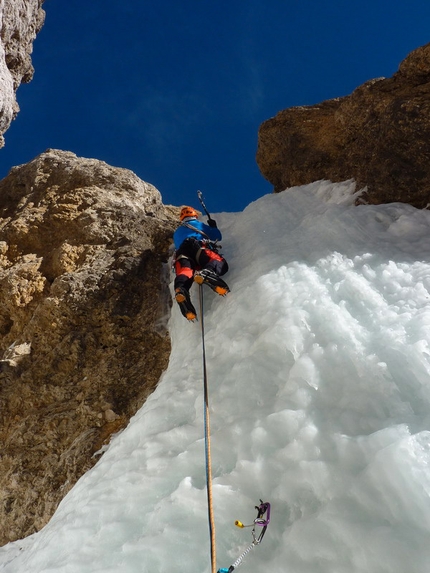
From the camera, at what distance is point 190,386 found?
4191 mm

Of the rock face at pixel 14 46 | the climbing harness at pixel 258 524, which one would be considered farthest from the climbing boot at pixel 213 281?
the rock face at pixel 14 46

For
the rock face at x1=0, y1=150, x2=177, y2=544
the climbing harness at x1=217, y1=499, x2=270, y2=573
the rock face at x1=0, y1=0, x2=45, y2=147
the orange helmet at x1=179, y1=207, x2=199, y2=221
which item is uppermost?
the rock face at x1=0, y1=0, x2=45, y2=147

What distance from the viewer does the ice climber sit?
539cm

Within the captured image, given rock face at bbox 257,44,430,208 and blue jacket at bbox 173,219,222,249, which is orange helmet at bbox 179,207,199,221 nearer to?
blue jacket at bbox 173,219,222,249

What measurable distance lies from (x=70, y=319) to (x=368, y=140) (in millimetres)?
5334

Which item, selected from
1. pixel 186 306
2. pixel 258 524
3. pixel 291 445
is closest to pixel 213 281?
pixel 186 306

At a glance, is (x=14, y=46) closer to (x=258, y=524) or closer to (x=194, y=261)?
(x=194, y=261)

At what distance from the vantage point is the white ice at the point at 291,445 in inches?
82.9

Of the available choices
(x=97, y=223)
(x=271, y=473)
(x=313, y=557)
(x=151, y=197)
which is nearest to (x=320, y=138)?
(x=151, y=197)

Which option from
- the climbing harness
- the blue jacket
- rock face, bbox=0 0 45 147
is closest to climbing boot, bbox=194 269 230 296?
the blue jacket

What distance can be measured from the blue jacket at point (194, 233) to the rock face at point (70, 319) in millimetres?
817

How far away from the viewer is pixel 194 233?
21.6 feet

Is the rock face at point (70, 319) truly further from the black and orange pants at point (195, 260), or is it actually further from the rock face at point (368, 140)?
the rock face at point (368, 140)

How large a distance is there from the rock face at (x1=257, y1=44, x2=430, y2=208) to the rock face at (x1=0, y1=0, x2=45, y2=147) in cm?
464
